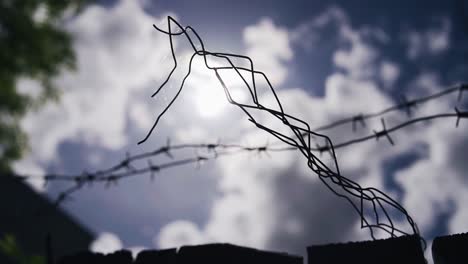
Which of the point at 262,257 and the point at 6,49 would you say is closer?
the point at 262,257

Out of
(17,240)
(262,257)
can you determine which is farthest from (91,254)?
(17,240)

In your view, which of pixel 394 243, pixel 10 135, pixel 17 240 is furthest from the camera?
pixel 17 240

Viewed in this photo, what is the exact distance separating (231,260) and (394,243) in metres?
0.62

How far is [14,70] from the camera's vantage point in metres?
9.93

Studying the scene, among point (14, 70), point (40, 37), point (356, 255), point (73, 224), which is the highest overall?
point (40, 37)

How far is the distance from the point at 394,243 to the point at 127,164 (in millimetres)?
2038

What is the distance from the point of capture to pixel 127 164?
2.85 m

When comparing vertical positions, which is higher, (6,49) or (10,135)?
(6,49)

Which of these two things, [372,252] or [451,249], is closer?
[451,249]

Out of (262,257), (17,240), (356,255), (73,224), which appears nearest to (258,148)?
(262,257)

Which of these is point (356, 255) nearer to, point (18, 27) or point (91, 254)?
point (91, 254)

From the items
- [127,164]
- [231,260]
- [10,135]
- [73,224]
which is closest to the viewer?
[231,260]

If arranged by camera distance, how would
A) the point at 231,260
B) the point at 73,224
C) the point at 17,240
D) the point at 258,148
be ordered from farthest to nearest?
the point at 73,224
the point at 17,240
the point at 258,148
the point at 231,260

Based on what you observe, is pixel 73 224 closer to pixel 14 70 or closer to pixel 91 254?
pixel 14 70
